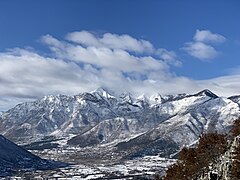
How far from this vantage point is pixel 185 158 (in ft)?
348

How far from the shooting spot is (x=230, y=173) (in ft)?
240

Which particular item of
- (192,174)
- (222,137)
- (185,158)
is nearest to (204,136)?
(222,137)

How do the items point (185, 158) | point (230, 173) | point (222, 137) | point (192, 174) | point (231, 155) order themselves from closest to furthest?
point (230, 173), point (231, 155), point (192, 174), point (185, 158), point (222, 137)

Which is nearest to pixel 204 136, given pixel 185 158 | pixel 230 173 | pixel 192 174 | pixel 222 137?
pixel 222 137

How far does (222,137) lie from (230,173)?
1612 inches

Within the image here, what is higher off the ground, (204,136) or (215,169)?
(204,136)

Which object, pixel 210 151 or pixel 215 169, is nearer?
pixel 215 169

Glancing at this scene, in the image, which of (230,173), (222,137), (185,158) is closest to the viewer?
(230,173)

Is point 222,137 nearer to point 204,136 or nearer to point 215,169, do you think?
point 204,136

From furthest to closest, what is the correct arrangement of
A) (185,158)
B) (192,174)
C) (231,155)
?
(185,158) < (192,174) < (231,155)

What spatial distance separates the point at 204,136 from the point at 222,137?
4921 millimetres

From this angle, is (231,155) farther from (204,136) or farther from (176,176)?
(204,136)

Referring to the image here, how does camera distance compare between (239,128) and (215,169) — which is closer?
(215,169)

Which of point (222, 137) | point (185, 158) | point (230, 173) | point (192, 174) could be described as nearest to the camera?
point (230, 173)
